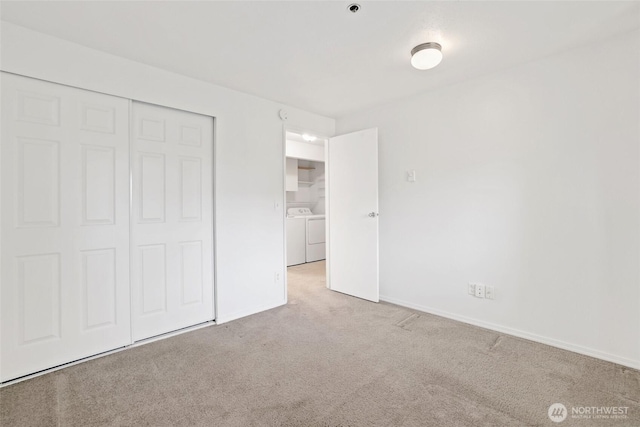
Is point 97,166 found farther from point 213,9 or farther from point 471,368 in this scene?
point 471,368

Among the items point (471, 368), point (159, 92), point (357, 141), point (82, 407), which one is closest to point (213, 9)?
point (159, 92)

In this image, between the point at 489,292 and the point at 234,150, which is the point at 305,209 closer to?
the point at 234,150

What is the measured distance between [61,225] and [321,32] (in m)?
2.22

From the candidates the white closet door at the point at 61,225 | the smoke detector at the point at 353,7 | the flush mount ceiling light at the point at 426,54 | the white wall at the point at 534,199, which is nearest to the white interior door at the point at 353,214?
the white wall at the point at 534,199

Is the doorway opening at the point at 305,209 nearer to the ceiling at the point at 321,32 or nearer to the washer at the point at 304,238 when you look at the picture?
the washer at the point at 304,238

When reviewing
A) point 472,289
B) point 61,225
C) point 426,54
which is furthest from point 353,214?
point 61,225

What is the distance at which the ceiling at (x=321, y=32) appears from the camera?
1.76 m

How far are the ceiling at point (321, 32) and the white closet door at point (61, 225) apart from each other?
1.62 ft

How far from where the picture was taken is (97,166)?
2.23 meters

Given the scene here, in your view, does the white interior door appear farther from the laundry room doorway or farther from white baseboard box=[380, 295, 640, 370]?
white baseboard box=[380, 295, 640, 370]

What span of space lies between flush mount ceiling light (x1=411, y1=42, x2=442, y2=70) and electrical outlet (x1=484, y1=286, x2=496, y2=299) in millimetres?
1983

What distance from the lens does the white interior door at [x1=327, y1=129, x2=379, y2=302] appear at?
137 inches

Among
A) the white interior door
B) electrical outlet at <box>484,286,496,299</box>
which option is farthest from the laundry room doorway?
electrical outlet at <box>484,286,496,299</box>

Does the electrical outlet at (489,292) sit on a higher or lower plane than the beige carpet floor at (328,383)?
higher
